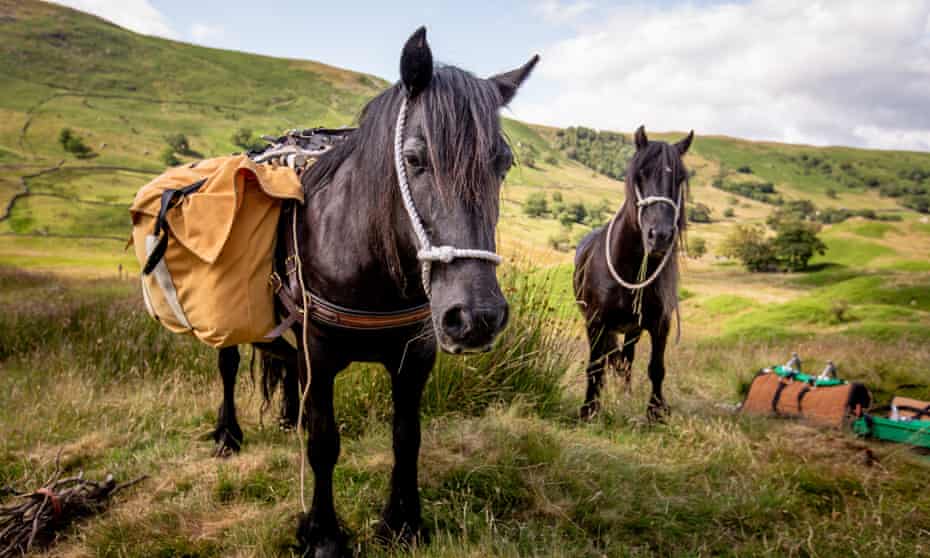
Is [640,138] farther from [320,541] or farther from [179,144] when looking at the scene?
[179,144]

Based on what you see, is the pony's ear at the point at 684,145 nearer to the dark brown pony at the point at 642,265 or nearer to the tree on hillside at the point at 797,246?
the dark brown pony at the point at 642,265

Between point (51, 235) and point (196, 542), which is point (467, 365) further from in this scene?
point (51, 235)

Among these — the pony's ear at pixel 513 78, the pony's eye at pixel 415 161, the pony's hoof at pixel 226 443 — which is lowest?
the pony's hoof at pixel 226 443

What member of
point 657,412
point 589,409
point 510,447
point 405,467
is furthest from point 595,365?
point 405,467

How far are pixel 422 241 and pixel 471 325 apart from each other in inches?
13.9

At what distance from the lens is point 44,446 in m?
3.68

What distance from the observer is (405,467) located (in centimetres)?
252

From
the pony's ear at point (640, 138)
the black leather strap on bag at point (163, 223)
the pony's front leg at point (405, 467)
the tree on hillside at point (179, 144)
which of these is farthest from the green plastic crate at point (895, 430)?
the tree on hillside at point (179, 144)

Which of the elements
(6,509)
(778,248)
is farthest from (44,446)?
(778,248)

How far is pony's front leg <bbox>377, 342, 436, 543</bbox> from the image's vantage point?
96.7 inches

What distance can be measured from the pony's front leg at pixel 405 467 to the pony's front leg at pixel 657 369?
3.09 meters

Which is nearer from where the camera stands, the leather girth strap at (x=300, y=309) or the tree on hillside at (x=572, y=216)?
the leather girth strap at (x=300, y=309)

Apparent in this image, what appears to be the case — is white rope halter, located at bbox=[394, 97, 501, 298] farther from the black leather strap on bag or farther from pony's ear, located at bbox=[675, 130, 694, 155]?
pony's ear, located at bbox=[675, 130, 694, 155]

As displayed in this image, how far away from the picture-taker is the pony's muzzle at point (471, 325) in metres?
1.45
